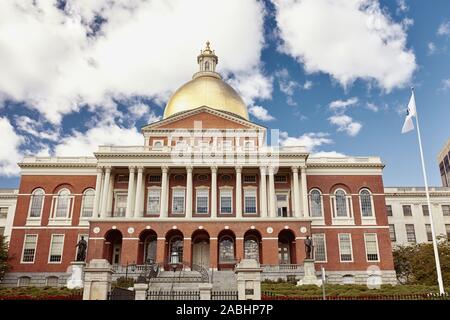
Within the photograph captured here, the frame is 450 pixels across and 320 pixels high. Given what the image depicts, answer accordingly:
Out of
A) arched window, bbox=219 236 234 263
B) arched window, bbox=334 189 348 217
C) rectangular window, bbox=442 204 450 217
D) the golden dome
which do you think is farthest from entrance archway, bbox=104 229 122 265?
rectangular window, bbox=442 204 450 217

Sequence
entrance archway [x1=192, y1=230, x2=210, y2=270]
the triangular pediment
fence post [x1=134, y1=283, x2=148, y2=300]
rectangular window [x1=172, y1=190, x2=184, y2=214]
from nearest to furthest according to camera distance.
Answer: fence post [x1=134, y1=283, x2=148, y2=300], entrance archway [x1=192, y1=230, x2=210, y2=270], rectangular window [x1=172, y1=190, x2=184, y2=214], the triangular pediment

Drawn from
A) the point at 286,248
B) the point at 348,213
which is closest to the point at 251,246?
the point at 286,248

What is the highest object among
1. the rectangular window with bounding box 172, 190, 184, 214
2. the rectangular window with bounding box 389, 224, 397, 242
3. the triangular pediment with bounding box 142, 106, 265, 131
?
the triangular pediment with bounding box 142, 106, 265, 131

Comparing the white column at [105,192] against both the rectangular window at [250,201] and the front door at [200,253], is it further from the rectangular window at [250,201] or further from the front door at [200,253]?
the rectangular window at [250,201]

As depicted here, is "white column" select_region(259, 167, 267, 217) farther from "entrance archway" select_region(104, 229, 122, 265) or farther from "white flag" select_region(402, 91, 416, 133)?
"white flag" select_region(402, 91, 416, 133)

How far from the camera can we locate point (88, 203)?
50156 millimetres

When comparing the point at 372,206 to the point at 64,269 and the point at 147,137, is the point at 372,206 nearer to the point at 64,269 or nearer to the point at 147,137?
the point at 147,137

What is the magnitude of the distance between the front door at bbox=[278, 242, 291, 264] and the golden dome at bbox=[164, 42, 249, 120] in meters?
17.9

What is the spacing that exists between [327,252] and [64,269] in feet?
96.7

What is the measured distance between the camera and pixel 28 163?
51.0 metres

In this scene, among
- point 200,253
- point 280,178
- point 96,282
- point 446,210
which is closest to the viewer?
point 96,282

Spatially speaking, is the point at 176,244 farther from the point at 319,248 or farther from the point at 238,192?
the point at 319,248

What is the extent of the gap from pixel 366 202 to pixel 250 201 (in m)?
13.7

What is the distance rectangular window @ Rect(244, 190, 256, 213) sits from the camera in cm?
4906
